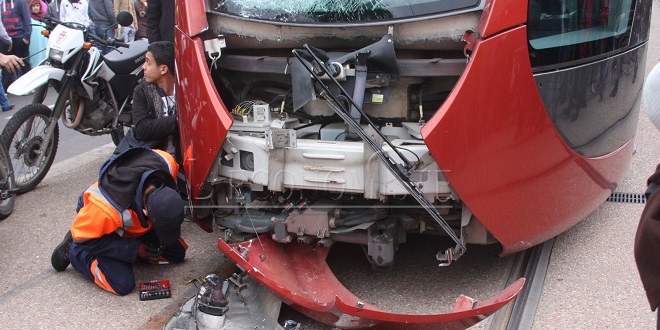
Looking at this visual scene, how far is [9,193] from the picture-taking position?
210 inches

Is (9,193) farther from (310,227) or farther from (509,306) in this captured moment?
(509,306)

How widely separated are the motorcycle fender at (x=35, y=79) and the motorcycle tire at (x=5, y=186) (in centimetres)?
69

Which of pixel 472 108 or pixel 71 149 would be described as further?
pixel 71 149

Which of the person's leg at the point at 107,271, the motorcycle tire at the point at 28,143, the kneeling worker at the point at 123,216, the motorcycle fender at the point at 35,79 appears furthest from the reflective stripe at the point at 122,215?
the motorcycle fender at the point at 35,79

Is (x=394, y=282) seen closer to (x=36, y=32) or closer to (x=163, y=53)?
(x=163, y=53)

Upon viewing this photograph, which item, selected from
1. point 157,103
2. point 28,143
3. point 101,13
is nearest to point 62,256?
point 157,103

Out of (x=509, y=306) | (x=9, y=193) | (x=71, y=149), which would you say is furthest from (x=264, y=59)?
(x=71, y=149)

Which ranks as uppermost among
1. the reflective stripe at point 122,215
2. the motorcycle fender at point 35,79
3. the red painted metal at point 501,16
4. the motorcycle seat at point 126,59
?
the red painted metal at point 501,16

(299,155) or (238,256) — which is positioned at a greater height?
(299,155)

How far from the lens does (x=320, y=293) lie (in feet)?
13.1

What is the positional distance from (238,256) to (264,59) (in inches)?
44.7

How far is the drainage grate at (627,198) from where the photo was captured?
575 cm

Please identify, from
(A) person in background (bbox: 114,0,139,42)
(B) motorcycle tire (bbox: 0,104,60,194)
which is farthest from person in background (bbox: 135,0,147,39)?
(B) motorcycle tire (bbox: 0,104,60,194)

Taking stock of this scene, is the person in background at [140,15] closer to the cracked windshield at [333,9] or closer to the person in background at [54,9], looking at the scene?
the person in background at [54,9]
